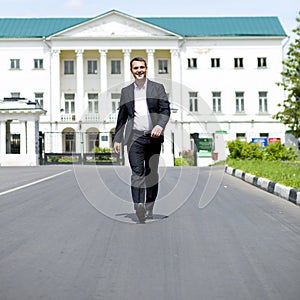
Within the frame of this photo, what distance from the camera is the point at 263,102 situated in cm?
5822

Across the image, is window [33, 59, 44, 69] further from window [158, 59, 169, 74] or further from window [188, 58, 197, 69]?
window [188, 58, 197, 69]

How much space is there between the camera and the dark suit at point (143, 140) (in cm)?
736

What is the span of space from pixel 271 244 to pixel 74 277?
238 cm

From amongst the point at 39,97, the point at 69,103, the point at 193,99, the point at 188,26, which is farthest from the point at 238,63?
the point at 39,97

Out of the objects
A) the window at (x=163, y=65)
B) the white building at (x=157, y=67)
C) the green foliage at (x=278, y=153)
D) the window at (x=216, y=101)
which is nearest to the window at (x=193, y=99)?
the white building at (x=157, y=67)

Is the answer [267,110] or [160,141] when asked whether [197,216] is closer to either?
[160,141]

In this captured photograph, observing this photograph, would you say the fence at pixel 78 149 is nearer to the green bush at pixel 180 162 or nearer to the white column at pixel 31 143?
the white column at pixel 31 143

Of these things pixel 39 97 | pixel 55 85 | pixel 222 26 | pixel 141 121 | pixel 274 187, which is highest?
pixel 222 26

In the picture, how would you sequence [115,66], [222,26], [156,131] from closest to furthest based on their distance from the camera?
[156,131] → [115,66] → [222,26]

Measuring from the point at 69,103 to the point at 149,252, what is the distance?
52046 mm

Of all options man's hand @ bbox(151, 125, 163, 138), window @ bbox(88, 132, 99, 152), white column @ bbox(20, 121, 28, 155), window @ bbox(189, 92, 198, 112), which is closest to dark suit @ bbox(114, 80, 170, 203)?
man's hand @ bbox(151, 125, 163, 138)

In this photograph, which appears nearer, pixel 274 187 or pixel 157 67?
pixel 274 187

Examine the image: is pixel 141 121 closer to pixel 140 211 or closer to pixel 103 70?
pixel 140 211

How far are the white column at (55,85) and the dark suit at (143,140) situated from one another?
159ft
